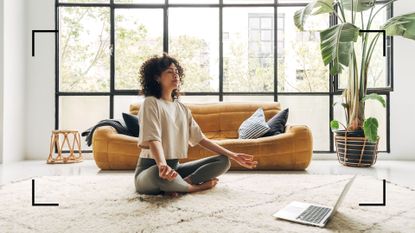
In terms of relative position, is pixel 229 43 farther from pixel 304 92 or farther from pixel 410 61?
pixel 410 61

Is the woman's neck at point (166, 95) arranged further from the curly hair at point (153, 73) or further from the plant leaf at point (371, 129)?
the plant leaf at point (371, 129)

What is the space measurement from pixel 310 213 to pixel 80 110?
12.6ft

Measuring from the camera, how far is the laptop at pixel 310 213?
174 cm

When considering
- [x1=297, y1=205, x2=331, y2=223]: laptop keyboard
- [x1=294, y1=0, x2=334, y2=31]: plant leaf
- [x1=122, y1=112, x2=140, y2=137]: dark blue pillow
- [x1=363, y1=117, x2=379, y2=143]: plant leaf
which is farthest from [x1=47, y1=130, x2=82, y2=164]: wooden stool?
[x1=363, y1=117, x2=379, y2=143]: plant leaf

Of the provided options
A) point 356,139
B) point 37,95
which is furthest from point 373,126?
point 37,95

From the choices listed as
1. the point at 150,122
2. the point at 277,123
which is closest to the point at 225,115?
the point at 277,123

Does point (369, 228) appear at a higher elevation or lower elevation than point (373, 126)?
lower

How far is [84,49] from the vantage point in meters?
4.93

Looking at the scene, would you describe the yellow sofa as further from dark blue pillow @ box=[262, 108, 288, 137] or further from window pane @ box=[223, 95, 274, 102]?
window pane @ box=[223, 95, 274, 102]

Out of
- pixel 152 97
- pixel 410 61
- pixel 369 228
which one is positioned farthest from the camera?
pixel 410 61

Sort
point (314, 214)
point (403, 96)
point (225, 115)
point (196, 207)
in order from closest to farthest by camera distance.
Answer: point (314, 214) → point (196, 207) → point (225, 115) → point (403, 96)

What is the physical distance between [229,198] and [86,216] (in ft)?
2.98

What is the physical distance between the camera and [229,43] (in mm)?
4977

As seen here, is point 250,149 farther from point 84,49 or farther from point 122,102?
point 84,49
